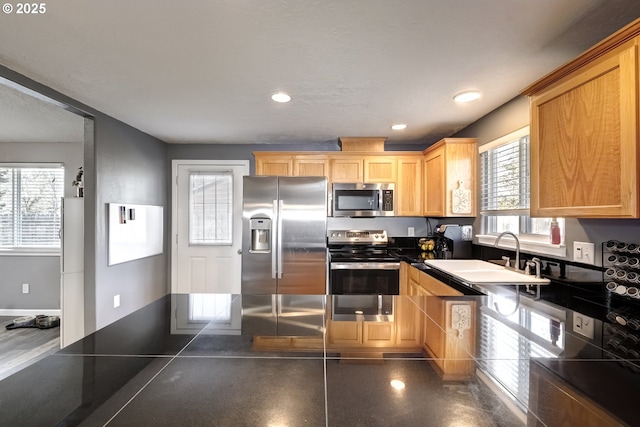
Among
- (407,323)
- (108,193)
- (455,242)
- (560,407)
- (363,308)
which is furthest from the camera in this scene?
(455,242)

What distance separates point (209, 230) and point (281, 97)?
91.8 inches

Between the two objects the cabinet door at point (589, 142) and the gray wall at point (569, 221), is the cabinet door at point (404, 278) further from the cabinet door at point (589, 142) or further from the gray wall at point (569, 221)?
the cabinet door at point (589, 142)

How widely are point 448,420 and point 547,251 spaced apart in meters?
2.03

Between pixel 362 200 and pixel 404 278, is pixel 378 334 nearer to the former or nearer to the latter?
pixel 404 278

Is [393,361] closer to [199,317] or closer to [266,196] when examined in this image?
[199,317]

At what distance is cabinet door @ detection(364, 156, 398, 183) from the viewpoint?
364cm

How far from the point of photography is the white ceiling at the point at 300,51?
1431 mm

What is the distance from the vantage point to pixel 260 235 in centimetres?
324

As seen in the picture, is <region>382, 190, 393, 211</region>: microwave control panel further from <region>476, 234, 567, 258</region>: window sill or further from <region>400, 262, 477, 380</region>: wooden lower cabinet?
<region>400, 262, 477, 380</region>: wooden lower cabinet

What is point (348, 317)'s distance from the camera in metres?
1.12

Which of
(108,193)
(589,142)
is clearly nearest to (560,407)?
(589,142)

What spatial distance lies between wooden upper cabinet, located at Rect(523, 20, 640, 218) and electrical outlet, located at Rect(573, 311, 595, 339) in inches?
16.6

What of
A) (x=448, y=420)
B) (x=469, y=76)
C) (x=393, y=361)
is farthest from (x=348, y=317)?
(x=469, y=76)

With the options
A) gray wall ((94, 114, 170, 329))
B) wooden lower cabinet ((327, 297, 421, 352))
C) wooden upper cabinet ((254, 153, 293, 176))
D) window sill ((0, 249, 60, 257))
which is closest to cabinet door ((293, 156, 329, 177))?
wooden upper cabinet ((254, 153, 293, 176))
